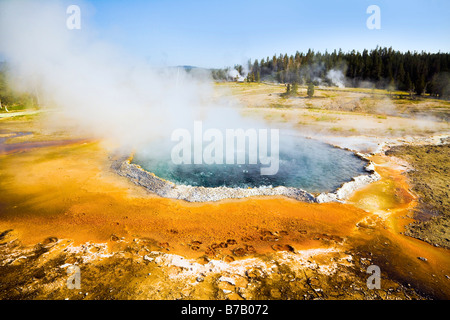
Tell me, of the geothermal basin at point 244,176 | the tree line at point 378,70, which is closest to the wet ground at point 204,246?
the geothermal basin at point 244,176

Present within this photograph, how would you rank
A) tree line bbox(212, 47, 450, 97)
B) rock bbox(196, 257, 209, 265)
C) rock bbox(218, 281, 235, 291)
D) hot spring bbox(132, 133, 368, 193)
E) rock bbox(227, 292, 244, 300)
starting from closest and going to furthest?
rock bbox(227, 292, 244, 300) < rock bbox(218, 281, 235, 291) < rock bbox(196, 257, 209, 265) < hot spring bbox(132, 133, 368, 193) < tree line bbox(212, 47, 450, 97)

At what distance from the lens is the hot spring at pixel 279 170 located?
1032 centimetres

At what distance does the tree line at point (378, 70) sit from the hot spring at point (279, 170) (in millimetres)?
38409

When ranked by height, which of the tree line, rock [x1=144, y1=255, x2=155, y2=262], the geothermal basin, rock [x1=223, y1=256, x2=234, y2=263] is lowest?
rock [x1=223, y1=256, x2=234, y2=263]

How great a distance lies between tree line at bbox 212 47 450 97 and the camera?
41.8 meters

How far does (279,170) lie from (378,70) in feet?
176

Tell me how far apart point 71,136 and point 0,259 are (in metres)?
14.8

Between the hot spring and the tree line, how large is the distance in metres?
38.4

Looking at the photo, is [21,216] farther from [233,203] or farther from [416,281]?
[416,281]

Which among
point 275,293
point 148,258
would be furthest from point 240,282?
point 148,258

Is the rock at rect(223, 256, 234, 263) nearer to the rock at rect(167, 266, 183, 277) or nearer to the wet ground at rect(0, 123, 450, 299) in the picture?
the wet ground at rect(0, 123, 450, 299)

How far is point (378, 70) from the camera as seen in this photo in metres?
50.5

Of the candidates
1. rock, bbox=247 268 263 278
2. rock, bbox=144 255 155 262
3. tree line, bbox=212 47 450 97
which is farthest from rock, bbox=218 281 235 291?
tree line, bbox=212 47 450 97

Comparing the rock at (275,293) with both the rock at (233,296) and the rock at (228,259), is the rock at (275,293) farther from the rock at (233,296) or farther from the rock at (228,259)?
the rock at (228,259)
